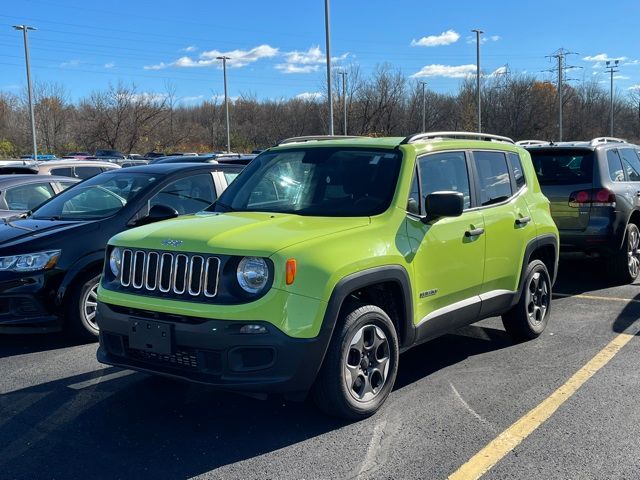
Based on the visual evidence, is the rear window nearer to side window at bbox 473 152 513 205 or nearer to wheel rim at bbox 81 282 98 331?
side window at bbox 473 152 513 205

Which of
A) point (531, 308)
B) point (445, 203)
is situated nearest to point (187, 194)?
point (445, 203)

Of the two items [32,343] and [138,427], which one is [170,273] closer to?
[138,427]

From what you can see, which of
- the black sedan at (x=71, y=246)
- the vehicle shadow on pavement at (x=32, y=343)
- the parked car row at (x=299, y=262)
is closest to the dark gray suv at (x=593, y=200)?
the parked car row at (x=299, y=262)

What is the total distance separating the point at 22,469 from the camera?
138 inches

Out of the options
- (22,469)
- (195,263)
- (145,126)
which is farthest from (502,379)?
(145,126)

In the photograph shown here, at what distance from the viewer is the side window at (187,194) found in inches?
255

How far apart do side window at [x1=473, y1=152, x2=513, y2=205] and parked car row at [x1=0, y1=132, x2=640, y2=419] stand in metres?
0.02

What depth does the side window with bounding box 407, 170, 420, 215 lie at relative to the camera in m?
4.48

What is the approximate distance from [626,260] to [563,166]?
1.43 meters

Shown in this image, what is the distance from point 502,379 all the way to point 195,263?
257cm

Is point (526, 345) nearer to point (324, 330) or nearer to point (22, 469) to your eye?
point (324, 330)

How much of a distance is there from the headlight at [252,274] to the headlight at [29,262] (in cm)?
270

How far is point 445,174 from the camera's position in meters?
4.93

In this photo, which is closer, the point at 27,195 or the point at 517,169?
the point at 517,169
